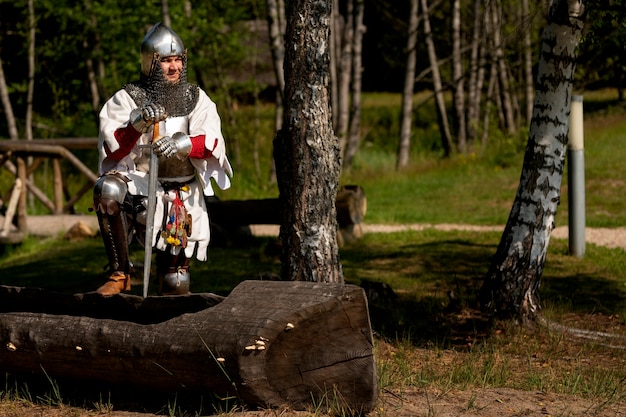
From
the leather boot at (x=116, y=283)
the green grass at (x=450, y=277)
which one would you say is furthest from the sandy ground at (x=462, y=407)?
the leather boot at (x=116, y=283)

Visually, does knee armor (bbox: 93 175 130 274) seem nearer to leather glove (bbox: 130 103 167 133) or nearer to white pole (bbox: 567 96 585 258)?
leather glove (bbox: 130 103 167 133)

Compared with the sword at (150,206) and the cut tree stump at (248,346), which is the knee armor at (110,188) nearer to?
the sword at (150,206)

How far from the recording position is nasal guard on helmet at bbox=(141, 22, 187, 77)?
6129 mm

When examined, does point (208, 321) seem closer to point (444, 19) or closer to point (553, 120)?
point (553, 120)

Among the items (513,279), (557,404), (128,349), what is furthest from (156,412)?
(513,279)

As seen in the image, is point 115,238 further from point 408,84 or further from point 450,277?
point 408,84

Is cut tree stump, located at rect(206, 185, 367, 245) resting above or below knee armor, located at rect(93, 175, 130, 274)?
below

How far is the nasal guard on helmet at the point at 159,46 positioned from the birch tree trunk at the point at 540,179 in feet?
9.80

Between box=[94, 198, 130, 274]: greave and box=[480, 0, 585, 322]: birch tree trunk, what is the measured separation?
316 centimetres

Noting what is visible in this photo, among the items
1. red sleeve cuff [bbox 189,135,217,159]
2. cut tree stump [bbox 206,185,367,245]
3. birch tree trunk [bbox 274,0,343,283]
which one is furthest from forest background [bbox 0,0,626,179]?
red sleeve cuff [bbox 189,135,217,159]

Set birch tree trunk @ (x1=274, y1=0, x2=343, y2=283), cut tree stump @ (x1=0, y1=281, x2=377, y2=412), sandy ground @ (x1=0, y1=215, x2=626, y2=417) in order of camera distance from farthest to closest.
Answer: birch tree trunk @ (x1=274, y1=0, x2=343, y2=283)
sandy ground @ (x1=0, y1=215, x2=626, y2=417)
cut tree stump @ (x1=0, y1=281, x2=377, y2=412)

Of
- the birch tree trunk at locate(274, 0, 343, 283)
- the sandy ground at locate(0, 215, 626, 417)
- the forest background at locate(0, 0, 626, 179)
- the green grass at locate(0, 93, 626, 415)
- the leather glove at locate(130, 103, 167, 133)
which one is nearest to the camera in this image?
the sandy ground at locate(0, 215, 626, 417)

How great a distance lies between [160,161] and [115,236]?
1.78 ft

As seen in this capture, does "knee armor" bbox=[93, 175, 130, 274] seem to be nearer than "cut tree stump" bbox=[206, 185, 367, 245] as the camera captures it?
Yes
